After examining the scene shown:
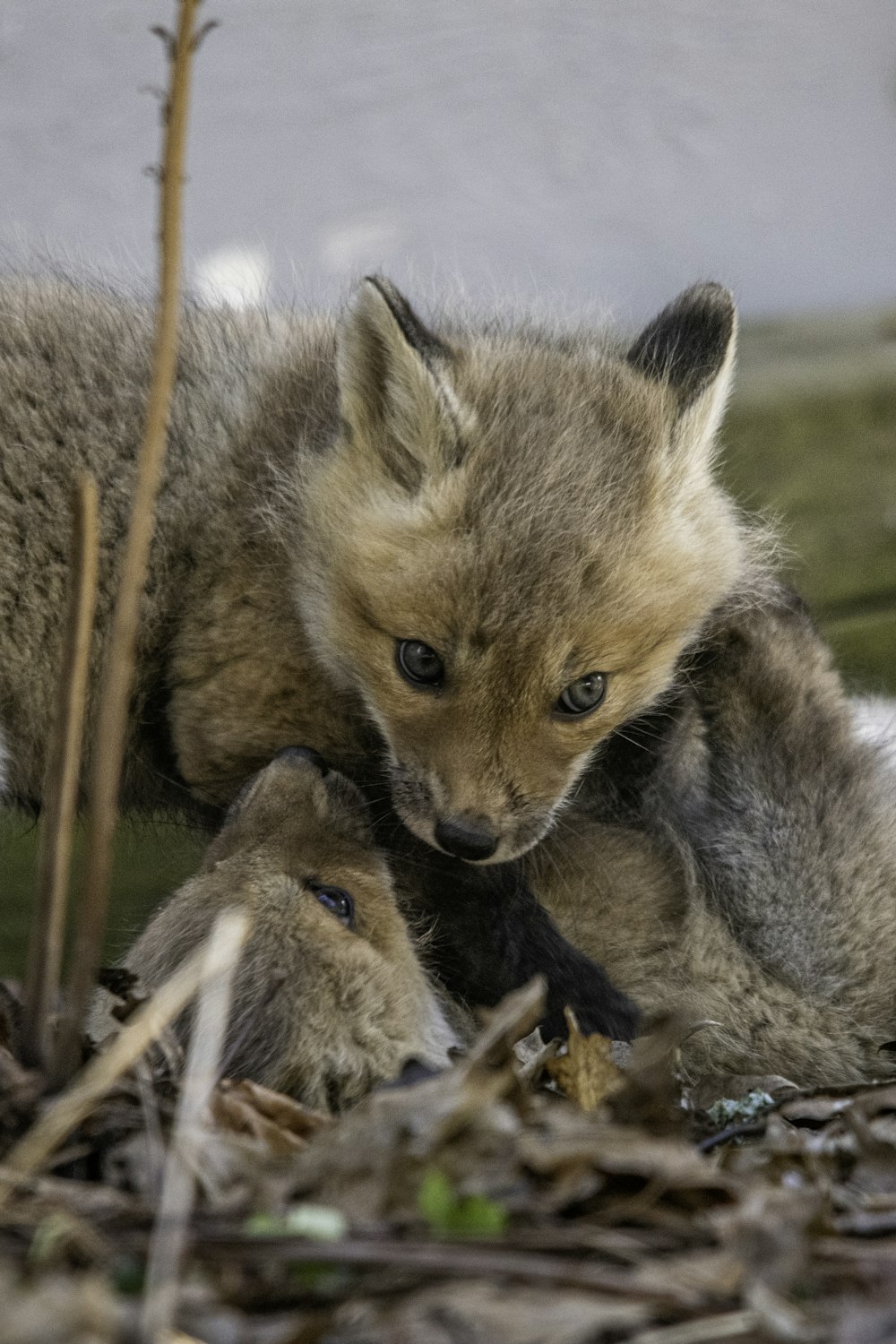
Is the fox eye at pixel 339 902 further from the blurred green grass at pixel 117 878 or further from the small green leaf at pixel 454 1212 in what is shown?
the small green leaf at pixel 454 1212

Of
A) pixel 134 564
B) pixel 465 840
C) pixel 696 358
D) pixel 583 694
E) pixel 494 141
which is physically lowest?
pixel 465 840

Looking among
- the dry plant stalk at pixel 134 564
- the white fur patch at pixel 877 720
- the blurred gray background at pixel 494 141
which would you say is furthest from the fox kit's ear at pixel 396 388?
the blurred gray background at pixel 494 141

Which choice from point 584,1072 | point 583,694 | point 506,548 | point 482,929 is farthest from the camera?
point 482,929

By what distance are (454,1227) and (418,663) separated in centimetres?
153

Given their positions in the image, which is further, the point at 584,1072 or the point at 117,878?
the point at 117,878

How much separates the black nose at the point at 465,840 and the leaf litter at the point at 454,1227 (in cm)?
77

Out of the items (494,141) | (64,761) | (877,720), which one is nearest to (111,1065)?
(64,761)

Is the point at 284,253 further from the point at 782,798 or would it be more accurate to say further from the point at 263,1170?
the point at 263,1170

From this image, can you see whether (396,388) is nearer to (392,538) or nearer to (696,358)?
(392,538)

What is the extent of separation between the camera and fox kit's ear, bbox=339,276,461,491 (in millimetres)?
3156

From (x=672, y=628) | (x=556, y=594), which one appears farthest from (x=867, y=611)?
(x=556, y=594)

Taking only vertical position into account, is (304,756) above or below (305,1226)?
below

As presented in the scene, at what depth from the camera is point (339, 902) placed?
10.2ft

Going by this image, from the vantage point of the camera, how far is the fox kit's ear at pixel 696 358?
3.36 metres
